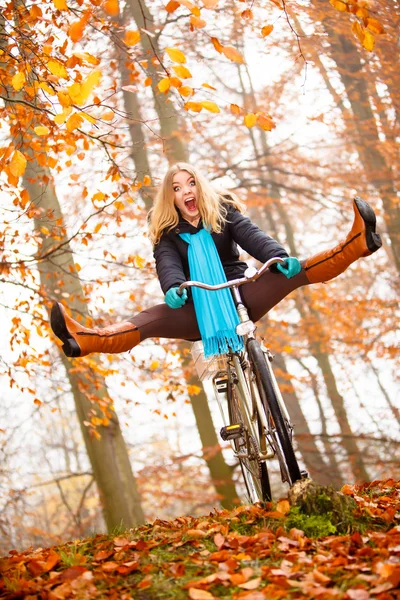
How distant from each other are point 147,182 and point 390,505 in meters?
3.18

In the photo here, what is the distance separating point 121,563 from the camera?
8.89 feet

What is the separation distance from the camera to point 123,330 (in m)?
3.53

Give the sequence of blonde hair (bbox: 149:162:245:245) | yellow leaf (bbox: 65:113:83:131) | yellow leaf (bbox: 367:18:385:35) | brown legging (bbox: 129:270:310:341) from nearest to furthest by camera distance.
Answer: yellow leaf (bbox: 367:18:385:35)
yellow leaf (bbox: 65:113:83:131)
brown legging (bbox: 129:270:310:341)
blonde hair (bbox: 149:162:245:245)

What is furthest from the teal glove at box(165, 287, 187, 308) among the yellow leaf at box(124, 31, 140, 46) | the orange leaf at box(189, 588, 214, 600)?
the orange leaf at box(189, 588, 214, 600)

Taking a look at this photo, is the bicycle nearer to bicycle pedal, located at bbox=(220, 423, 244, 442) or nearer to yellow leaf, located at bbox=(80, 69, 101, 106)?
bicycle pedal, located at bbox=(220, 423, 244, 442)

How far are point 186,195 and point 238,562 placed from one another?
2315 millimetres

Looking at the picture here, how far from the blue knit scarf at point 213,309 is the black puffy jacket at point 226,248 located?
123mm

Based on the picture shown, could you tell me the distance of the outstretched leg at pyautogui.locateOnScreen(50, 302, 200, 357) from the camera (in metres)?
3.36

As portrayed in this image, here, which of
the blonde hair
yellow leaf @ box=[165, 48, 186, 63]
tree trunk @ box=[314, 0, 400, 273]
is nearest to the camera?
yellow leaf @ box=[165, 48, 186, 63]

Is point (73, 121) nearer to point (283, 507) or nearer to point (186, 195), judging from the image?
point (186, 195)

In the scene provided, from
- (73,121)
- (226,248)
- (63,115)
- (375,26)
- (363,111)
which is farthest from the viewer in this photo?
(363,111)

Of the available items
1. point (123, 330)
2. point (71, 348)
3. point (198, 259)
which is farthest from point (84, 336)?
point (198, 259)

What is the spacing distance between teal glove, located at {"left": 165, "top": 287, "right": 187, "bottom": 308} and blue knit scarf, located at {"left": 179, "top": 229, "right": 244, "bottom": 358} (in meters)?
0.23

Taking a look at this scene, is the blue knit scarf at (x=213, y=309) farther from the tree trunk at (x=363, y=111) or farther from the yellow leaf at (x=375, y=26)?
the tree trunk at (x=363, y=111)
